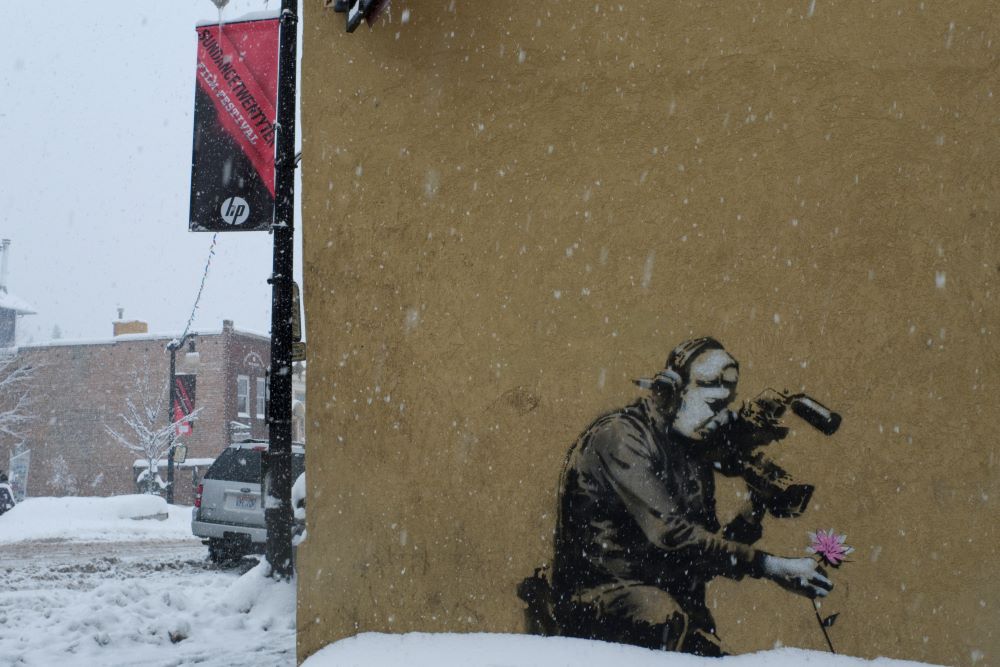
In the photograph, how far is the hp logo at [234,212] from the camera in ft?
23.0

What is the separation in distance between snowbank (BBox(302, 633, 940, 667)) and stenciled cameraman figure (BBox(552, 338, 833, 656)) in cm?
11

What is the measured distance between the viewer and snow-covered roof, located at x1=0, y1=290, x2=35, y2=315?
1891 inches

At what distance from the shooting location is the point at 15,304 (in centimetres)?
4884

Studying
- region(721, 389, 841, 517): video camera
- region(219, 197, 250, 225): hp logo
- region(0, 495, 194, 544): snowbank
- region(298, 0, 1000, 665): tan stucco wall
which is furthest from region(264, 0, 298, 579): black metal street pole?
region(0, 495, 194, 544): snowbank

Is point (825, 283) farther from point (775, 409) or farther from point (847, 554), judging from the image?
point (847, 554)

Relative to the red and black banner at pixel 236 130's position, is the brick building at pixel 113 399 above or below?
below

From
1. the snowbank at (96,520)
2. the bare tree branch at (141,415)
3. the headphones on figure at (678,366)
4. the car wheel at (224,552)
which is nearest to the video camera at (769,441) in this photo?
the headphones on figure at (678,366)

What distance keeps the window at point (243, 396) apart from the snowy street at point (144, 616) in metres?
27.5

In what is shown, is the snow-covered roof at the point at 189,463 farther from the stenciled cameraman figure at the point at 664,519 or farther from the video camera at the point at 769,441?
the video camera at the point at 769,441

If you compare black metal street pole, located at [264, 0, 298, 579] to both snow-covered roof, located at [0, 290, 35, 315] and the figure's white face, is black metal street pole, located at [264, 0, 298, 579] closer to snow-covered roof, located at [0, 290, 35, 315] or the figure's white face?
the figure's white face

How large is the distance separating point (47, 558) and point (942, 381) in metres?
13.7

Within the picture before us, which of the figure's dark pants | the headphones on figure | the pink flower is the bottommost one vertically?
the figure's dark pants

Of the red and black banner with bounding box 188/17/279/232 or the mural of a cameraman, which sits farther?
the red and black banner with bounding box 188/17/279/232

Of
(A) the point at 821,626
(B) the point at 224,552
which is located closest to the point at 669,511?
(A) the point at 821,626
